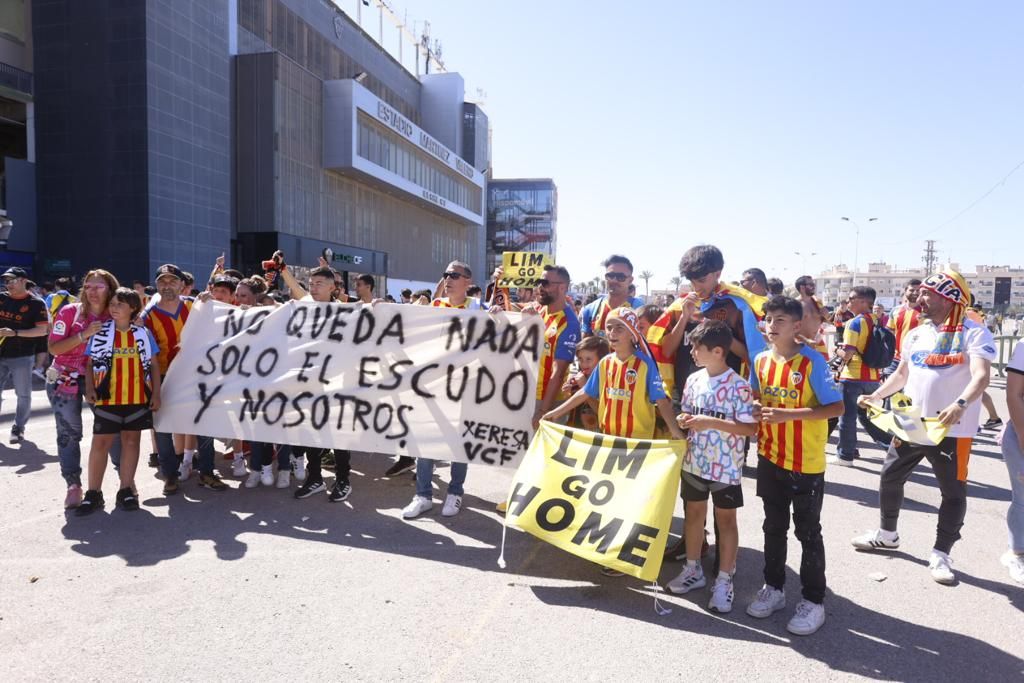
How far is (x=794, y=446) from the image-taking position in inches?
139

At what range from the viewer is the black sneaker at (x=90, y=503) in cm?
504

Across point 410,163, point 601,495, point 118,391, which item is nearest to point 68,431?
point 118,391

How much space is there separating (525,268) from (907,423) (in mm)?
7351

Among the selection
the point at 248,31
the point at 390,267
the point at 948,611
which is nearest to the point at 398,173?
the point at 390,267

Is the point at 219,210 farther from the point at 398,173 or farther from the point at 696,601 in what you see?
the point at 696,601

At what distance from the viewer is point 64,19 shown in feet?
78.6

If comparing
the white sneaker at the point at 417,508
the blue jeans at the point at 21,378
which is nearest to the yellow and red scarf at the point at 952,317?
the white sneaker at the point at 417,508

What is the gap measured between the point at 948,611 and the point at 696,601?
1446mm

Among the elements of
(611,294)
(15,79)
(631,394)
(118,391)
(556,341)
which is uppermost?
(15,79)

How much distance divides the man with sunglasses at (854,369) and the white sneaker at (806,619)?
4.44 metres

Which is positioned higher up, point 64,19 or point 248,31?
point 248,31

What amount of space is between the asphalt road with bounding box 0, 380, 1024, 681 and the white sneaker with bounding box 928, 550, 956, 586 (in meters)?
0.06

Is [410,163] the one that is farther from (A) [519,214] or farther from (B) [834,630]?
(B) [834,630]

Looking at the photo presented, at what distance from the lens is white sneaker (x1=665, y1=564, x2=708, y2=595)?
12.8 feet
